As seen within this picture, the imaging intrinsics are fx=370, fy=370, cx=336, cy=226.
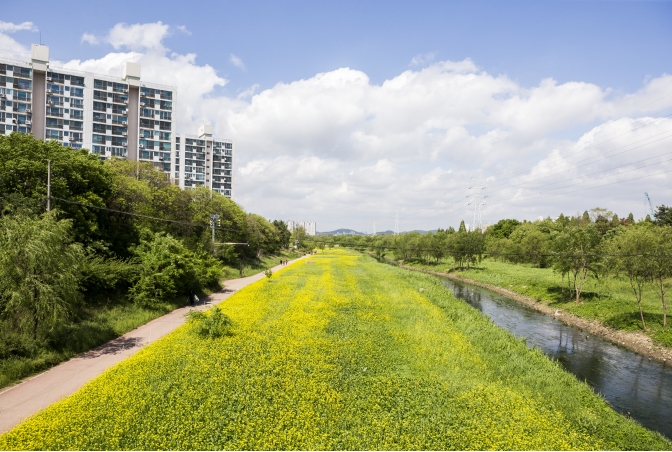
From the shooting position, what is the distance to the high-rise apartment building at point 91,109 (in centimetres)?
6631

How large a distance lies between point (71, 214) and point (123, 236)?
7093 millimetres

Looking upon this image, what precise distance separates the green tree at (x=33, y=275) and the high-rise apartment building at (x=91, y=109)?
51.1m

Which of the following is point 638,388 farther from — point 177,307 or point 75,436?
point 177,307

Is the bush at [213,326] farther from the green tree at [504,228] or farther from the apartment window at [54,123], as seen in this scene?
the green tree at [504,228]

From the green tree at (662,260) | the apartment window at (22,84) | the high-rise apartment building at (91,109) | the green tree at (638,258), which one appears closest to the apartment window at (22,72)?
the high-rise apartment building at (91,109)

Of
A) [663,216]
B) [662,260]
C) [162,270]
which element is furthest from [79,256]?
[663,216]

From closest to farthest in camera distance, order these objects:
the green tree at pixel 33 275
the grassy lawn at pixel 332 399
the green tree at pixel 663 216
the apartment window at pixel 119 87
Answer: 1. the grassy lawn at pixel 332 399
2. the green tree at pixel 33 275
3. the green tree at pixel 663 216
4. the apartment window at pixel 119 87

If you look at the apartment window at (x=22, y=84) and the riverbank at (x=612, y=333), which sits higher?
the apartment window at (x=22, y=84)

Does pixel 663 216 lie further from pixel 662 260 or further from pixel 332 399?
pixel 332 399

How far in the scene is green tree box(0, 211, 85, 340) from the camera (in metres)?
15.8

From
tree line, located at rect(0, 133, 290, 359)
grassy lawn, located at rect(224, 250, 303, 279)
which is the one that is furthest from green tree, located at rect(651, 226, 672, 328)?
grassy lawn, located at rect(224, 250, 303, 279)

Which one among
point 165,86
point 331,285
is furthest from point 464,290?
point 165,86

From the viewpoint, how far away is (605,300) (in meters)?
38.3

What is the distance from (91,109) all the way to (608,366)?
8693 centimetres
